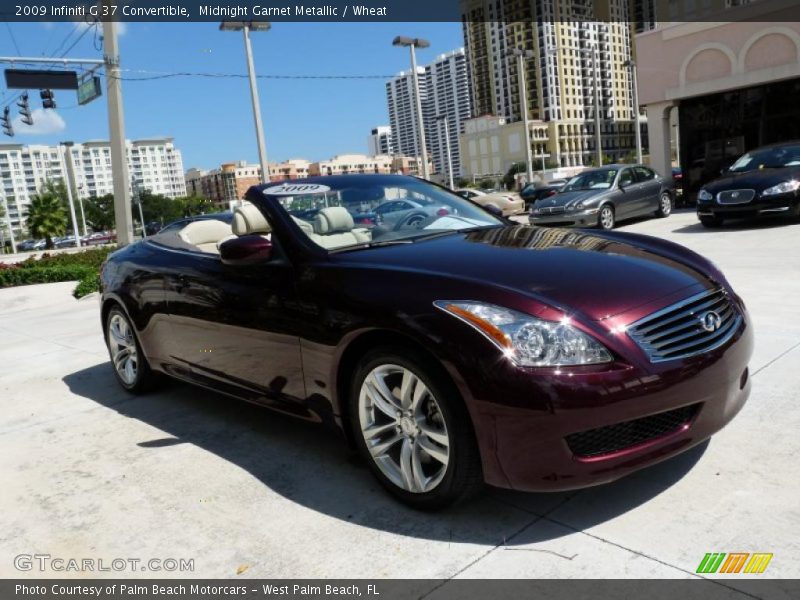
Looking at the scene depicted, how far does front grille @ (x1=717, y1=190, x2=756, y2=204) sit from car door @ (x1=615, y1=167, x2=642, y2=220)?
3.06 meters

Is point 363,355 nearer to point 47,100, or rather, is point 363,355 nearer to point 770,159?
point 770,159

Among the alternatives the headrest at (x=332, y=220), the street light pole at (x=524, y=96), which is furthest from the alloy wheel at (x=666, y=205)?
the street light pole at (x=524, y=96)

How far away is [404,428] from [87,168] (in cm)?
14588

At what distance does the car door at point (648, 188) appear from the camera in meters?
15.3

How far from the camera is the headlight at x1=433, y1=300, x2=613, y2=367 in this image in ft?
7.92

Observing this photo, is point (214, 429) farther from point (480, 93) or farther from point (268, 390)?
point (480, 93)

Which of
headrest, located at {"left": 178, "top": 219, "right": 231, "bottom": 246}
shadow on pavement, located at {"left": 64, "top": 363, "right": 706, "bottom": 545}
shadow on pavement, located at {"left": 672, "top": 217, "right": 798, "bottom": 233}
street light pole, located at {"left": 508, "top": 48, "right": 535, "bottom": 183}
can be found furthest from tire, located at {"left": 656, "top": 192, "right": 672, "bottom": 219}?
street light pole, located at {"left": 508, "top": 48, "right": 535, "bottom": 183}

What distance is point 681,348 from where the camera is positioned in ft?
8.38

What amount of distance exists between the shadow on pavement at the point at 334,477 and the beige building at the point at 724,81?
16.8 m

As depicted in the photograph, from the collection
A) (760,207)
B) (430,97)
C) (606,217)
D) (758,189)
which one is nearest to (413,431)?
(760,207)

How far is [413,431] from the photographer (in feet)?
9.14

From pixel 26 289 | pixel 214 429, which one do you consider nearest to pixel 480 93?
pixel 26 289

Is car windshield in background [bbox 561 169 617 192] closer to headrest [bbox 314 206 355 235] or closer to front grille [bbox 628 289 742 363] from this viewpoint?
headrest [bbox 314 206 355 235]

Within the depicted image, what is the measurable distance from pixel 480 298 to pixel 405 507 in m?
1.01
